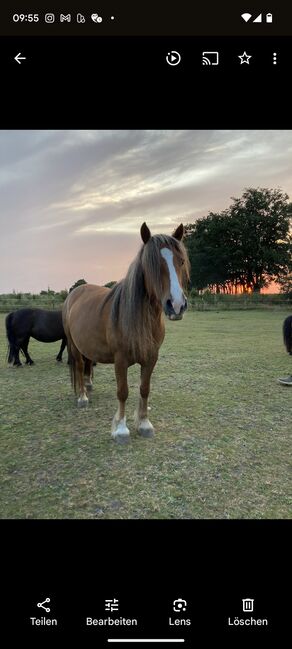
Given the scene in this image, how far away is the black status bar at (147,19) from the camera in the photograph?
3.72 ft

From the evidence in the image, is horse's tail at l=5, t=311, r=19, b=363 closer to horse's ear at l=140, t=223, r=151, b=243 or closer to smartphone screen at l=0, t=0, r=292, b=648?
smartphone screen at l=0, t=0, r=292, b=648

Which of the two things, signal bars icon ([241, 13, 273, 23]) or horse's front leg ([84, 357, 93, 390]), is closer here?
signal bars icon ([241, 13, 273, 23])

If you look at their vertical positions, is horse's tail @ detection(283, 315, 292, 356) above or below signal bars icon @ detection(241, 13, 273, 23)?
below

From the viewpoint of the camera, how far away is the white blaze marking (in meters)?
2.14

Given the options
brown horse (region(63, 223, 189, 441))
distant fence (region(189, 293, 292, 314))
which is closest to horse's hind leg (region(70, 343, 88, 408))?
brown horse (region(63, 223, 189, 441))

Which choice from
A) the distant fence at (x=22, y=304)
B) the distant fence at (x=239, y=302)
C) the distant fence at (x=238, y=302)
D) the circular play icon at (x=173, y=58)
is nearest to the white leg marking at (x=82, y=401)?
the circular play icon at (x=173, y=58)

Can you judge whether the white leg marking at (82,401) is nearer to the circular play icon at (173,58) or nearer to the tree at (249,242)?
the circular play icon at (173,58)

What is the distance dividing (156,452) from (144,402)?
20.6 inches

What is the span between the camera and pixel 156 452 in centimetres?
286

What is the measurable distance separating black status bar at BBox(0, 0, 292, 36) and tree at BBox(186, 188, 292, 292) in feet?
119
